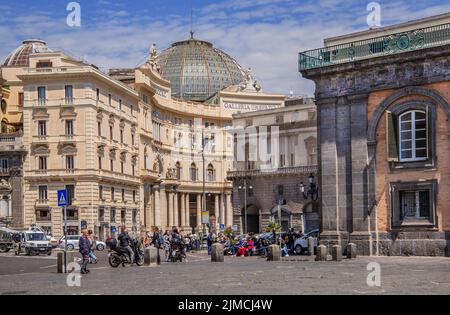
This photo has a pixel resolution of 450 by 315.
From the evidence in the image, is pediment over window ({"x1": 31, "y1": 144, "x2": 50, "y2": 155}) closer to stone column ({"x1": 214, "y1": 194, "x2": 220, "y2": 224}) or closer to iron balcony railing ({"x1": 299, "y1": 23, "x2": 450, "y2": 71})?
stone column ({"x1": 214, "y1": 194, "x2": 220, "y2": 224})

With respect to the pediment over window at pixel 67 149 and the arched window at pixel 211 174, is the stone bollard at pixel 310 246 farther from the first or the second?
the arched window at pixel 211 174

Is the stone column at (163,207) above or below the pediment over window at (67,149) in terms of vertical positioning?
below

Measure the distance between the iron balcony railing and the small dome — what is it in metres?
Result: 60.7

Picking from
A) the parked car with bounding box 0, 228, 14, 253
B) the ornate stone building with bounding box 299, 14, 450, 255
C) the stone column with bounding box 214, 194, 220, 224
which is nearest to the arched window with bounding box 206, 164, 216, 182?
the stone column with bounding box 214, 194, 220, 224

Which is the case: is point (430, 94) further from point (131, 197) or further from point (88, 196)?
point (131, 197)

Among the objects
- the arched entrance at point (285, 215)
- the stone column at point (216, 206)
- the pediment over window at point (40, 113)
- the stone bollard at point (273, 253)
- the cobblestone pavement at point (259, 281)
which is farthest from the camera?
the stone column at point (216, 206)

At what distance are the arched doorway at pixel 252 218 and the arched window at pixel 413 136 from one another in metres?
46.1

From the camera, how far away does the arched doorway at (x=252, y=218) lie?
81.4 metres

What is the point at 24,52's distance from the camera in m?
94.6

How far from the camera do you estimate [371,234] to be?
115ft

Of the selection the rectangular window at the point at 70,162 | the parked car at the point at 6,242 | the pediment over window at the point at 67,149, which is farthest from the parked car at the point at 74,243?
the pediment over window at the point at 67,149
